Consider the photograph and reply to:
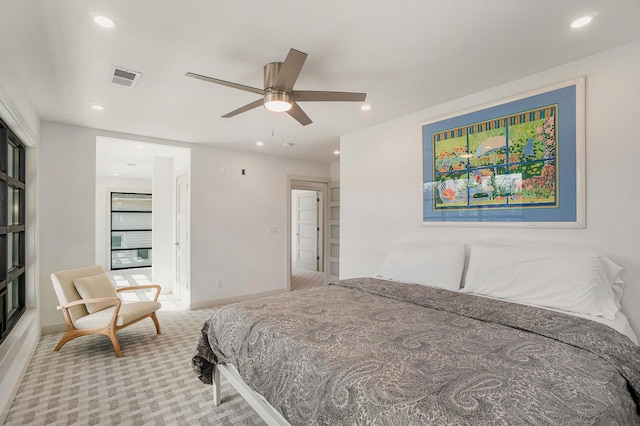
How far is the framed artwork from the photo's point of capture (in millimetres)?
2225

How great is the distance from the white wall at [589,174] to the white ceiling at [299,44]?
0.12 m

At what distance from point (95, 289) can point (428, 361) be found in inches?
137

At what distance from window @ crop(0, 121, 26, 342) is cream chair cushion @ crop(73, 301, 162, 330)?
1.70ft

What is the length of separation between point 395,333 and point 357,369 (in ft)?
1.46

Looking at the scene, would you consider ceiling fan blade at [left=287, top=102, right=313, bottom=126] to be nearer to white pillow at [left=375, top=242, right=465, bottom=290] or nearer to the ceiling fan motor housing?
the ceiling fan motor housing

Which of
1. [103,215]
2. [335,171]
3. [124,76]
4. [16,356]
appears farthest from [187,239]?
[103,215]

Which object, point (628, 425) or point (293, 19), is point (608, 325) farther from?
point (293, 19)

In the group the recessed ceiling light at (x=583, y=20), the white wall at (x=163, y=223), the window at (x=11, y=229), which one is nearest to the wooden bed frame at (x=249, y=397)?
the window at (x=11, y=229)

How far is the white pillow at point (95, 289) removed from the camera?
10.2 ft

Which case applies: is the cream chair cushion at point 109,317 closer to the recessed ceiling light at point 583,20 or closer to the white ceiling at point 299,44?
the white ceiling at point 299,44

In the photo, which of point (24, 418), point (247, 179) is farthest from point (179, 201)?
point (24, 418)

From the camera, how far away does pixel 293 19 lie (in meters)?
1.76

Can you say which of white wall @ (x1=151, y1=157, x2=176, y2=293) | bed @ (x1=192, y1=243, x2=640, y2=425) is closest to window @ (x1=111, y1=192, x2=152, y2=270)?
white wall @ (x1=151, y1=157, x2=176, y2=293)

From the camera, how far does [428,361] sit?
4.18 ft
